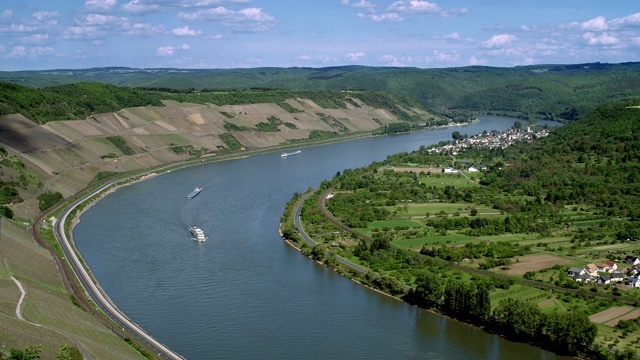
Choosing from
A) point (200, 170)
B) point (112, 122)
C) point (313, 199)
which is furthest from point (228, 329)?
point (112, 122)

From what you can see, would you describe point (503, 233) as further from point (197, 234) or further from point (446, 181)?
point (197, 234)

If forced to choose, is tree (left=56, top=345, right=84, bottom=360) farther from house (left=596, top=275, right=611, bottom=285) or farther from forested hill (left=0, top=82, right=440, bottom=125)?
forested hill (left=0, top=82, right=440, bottom=125)

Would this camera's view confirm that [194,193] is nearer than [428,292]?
No

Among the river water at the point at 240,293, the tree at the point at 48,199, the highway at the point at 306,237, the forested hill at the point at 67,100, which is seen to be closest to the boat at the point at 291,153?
the forested hill at the point at 67,100

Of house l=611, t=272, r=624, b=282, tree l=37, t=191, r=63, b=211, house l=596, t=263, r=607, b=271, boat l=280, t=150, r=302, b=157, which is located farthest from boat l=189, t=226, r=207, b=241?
boat l=280, t=150, r=302, b=157

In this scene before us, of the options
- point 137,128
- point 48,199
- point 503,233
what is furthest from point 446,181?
point 137,128

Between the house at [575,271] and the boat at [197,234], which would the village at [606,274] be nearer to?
the house at [575,271]

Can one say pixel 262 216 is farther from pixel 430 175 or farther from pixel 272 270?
pixel 430 175
